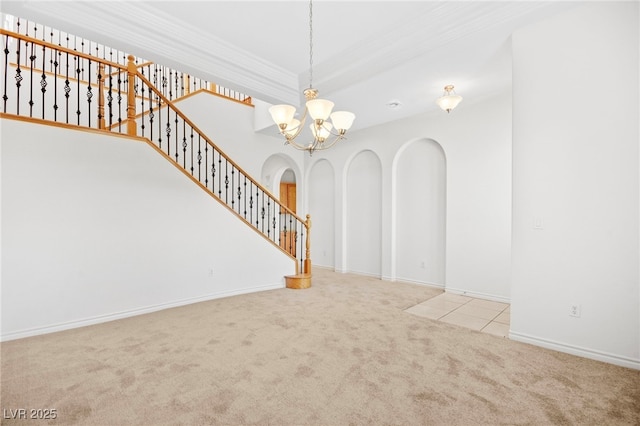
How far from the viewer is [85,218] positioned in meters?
3.49

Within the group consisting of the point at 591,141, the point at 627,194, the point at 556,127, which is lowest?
the point at 627,194

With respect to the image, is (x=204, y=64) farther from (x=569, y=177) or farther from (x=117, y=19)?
(x=569, y=177)

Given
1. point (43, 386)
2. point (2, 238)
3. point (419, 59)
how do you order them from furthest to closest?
point (419, 59) → point (2, 238) → point (43, 386)

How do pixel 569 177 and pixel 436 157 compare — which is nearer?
pixel 569 177

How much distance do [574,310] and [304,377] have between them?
2.47 metres

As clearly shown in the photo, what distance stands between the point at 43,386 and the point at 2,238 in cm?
178

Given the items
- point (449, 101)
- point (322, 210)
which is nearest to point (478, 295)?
point (449, 101)

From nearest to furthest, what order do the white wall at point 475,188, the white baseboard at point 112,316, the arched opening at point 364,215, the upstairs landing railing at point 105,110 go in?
the white baseboard at point 112,316 < the white wall at point 475,188 < the upstairs landing railing at point 105,110 < the arched opening at point 364,215

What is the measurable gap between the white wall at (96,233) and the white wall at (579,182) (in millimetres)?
3983

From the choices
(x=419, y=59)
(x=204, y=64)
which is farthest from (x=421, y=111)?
(x=204, y=64)

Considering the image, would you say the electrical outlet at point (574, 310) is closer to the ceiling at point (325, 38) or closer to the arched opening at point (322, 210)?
the ceiling at point (325, 38)

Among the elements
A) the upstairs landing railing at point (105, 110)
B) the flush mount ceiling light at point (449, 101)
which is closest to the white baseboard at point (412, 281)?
the upstairs landing railing at point (105, 110)

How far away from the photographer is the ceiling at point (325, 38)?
2.95 meters

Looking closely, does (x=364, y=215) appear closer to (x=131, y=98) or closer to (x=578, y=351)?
(x=578, y=351)
